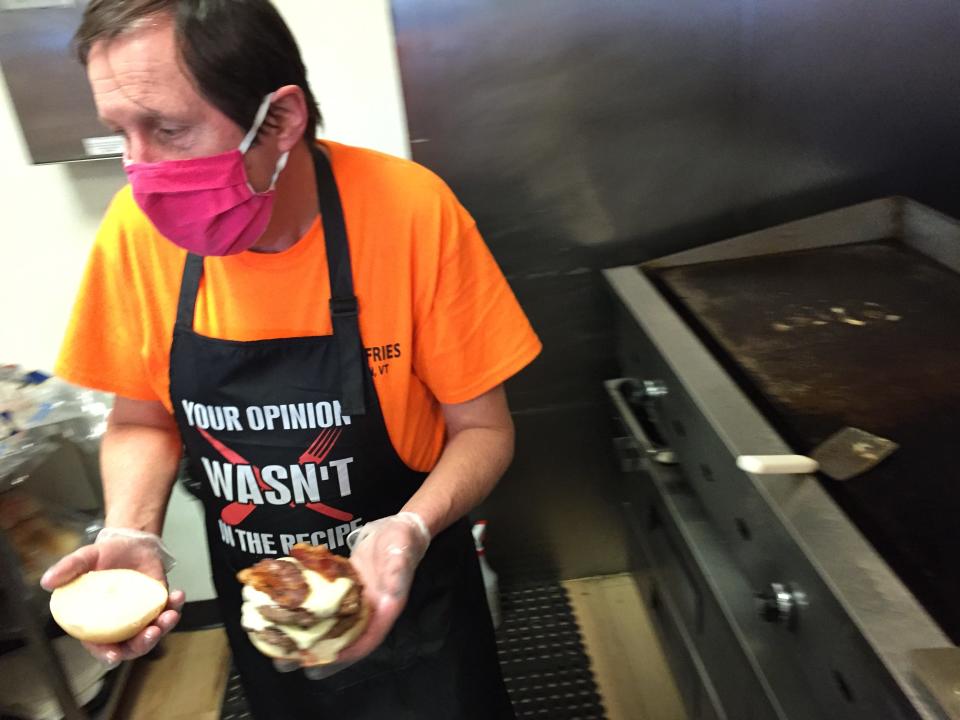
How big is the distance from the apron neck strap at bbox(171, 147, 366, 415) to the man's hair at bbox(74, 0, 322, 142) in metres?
0.12

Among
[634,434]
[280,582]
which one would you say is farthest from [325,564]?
[634,434]

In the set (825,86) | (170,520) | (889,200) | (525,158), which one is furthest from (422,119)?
(170,520)

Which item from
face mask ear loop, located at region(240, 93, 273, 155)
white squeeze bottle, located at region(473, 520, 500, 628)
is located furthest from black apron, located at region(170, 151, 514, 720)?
white squeeze bottle, located at region(473, 520, 500, 628)

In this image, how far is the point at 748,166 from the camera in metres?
1.43

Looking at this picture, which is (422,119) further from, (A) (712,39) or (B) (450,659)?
(B) (450,659)

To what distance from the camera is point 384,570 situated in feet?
2.48

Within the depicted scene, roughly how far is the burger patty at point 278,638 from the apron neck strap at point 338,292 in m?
0.26

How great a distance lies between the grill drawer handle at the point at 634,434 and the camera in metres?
1.17

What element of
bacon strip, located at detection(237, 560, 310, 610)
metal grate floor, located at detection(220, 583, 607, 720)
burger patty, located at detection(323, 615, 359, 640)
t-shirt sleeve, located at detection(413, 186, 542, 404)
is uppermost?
t-shirt sleeve, located at detection(413, 186, 542, 404)

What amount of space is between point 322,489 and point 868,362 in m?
0.76

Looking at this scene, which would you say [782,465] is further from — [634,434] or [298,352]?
[298,352]

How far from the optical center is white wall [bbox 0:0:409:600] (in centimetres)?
131

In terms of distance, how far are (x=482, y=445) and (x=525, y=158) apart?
0.71m

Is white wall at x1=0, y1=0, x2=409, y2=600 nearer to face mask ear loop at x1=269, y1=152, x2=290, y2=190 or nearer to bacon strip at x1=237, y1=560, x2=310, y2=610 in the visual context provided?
face mask ear loop at x1=269, y1=152, x2=290, y2=190
